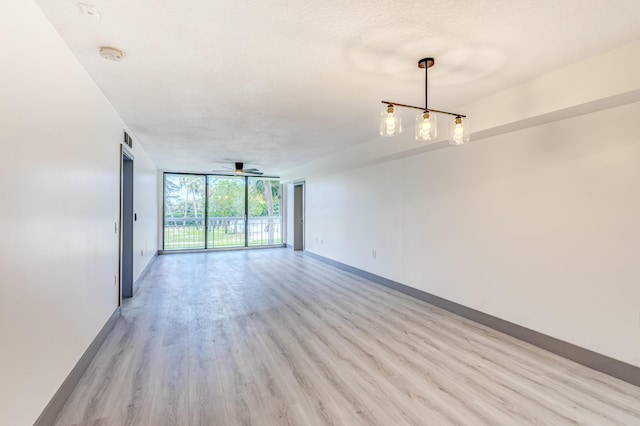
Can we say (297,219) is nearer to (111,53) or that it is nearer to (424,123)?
(424,123)

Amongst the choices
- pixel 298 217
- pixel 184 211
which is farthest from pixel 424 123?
pixel 184 211

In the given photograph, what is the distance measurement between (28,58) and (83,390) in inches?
84.9

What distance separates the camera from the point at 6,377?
135 cm

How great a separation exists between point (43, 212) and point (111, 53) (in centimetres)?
121

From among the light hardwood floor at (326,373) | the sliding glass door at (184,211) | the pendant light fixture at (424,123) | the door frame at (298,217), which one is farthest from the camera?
the door frame at (298,217)

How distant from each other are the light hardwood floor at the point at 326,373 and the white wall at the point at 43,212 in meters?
0.49

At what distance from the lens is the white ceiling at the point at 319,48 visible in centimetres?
170

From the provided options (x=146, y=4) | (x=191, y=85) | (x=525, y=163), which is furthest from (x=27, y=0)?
(x=525, y=163)

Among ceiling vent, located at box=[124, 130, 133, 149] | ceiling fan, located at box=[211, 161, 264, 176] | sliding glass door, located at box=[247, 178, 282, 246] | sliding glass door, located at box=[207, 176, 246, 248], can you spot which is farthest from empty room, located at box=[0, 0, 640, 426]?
sliding glass door, located at box=[247, 178, 282, 246]

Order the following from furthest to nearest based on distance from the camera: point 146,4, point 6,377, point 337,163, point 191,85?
point 337,163 → point 191,85 → point 146,4 → point 6,377

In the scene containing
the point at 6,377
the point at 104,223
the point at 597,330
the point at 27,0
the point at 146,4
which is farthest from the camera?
the point at 104,223

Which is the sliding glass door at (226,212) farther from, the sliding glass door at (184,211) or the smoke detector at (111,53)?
the smoke detector at (111,53)

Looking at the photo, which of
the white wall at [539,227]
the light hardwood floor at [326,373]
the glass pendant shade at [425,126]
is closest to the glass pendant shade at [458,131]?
the glass pendant shade at [425,126]

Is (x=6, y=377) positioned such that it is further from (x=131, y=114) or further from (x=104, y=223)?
(x=131, y=114)
